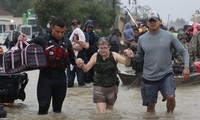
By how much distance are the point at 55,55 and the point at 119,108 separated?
224 centimetres

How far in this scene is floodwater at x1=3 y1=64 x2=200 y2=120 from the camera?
319 inches

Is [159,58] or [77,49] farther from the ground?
[159,58]

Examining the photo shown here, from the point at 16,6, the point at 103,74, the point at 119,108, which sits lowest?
the point at 16,6

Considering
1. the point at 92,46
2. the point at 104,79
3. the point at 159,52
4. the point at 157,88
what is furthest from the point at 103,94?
the point at 92,46

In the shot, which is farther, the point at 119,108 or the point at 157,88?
the point at 119,108

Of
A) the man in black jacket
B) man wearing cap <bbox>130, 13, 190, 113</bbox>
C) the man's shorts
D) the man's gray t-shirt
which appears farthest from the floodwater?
the man's gray t-shirt

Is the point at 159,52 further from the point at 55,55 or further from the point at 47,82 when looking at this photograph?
the point at 47,82

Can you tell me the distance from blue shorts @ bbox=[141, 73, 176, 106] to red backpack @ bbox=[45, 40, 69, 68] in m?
1.29

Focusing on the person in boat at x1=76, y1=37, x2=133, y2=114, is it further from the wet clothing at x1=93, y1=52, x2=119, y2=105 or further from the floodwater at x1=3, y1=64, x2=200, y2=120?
the floodwater at x1=3, y1=64, x2=200, y2=120

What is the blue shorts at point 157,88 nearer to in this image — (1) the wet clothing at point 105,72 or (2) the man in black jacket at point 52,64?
(1) the wet clothing at point 105,72

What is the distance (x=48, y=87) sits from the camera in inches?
305

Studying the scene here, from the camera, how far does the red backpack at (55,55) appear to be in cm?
765

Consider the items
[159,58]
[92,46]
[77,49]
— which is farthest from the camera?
[92,46]

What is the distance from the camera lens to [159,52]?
7402 mm
